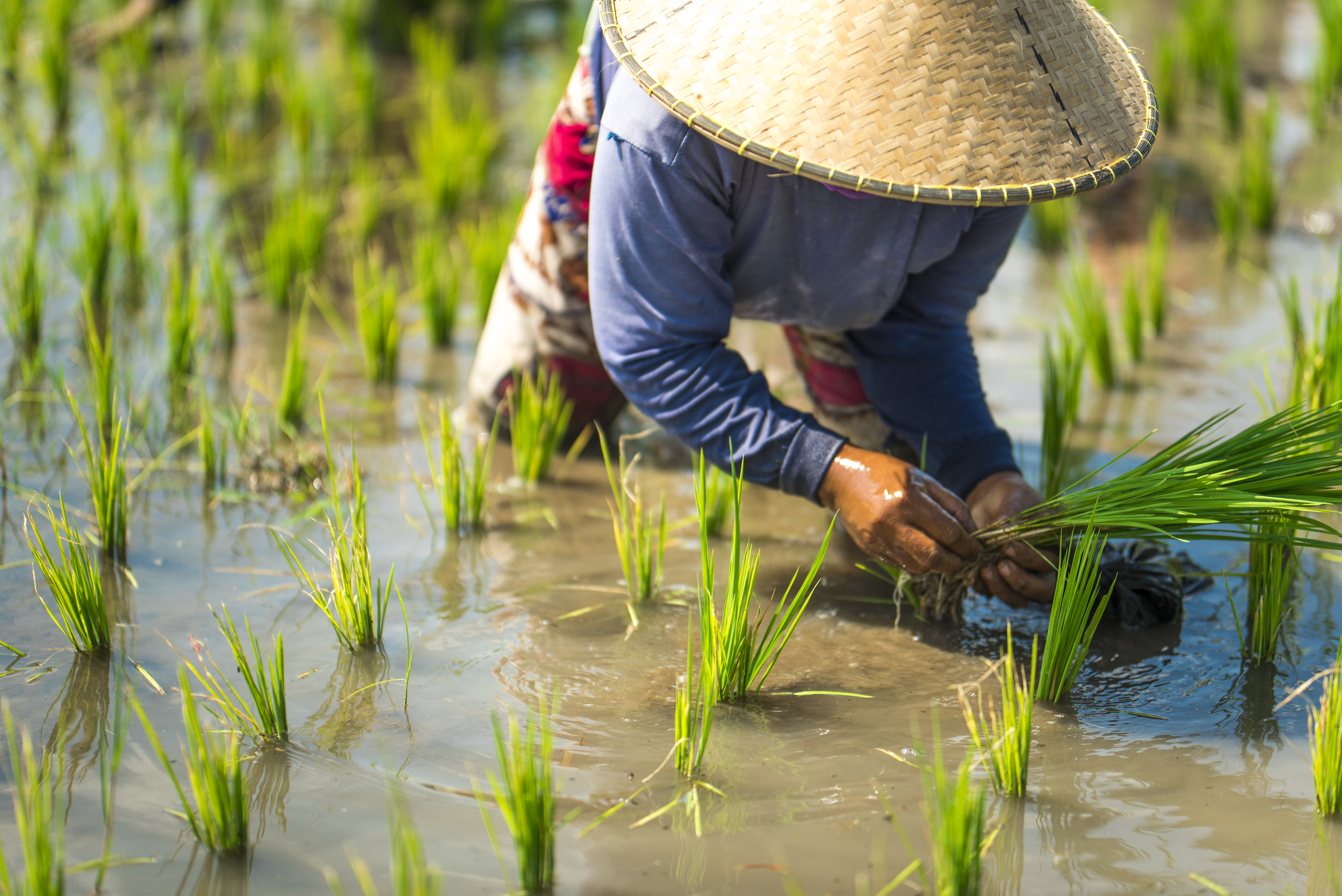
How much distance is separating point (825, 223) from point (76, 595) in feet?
4.38

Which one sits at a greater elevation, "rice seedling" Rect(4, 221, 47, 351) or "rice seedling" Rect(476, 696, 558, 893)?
"rice seedling" Rect(4, 221, 47, 351)

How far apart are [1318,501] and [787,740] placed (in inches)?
34.3

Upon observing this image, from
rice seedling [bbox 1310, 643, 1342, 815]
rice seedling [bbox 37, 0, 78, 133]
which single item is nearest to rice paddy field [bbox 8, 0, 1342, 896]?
rice seedling [bbox 1310, 643, 1342, 815]

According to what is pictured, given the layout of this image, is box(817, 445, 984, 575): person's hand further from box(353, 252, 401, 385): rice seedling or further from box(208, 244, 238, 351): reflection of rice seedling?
box(208, 244, 238, 351): reflection of rice seedling

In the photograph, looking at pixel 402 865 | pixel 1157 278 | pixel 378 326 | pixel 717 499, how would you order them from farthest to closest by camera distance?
pixel 1157 278
pixel 378 326
pixel 717 499
pixel 402 865

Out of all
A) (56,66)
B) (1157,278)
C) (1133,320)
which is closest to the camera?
(1133,320)

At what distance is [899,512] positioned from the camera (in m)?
1.86

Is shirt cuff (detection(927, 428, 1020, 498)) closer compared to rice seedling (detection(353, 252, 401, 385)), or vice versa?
shirt cuff (detection(927, 428, 1020, 498))

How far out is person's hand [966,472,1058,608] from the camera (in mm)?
1986

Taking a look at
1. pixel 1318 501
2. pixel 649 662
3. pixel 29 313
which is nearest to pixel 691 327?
pixel 649 662

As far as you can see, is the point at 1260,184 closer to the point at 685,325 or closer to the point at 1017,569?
the point at 1017,569

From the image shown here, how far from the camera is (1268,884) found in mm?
1504

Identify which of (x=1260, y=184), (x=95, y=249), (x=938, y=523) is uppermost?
(x=1260, y=184)

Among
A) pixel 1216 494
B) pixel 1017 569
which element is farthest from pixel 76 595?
pixel 1216 494
